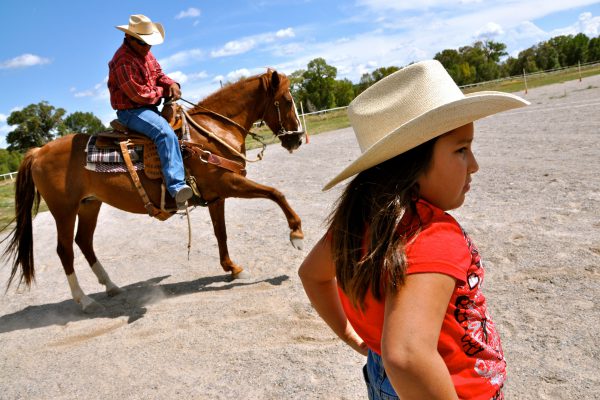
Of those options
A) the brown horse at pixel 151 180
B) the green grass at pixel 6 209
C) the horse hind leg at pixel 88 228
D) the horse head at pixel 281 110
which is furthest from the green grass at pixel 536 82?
the horse hind leg at pixel 88 228

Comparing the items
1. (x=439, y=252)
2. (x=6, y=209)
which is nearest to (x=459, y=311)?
(x=439, y=252)

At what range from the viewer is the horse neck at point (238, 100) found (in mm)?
5641

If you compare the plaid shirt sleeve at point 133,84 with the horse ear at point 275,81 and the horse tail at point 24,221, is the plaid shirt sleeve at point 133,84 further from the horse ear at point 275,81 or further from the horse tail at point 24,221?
the horse tail at point 24,221

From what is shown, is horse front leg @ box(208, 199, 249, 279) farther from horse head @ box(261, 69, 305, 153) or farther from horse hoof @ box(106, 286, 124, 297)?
horse hoof @ box(106, 286, 124, 297)

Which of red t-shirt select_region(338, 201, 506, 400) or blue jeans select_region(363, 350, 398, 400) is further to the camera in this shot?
blue jeans select_region(363, 350, 398, 400)

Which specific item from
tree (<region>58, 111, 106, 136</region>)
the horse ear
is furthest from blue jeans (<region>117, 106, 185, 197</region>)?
tree (<region>58, 111, 106, 136</region>)

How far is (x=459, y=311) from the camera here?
123 cm

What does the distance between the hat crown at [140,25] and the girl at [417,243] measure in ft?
13.4

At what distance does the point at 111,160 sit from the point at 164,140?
75 cm

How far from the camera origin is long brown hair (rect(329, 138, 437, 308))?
1.17 meters

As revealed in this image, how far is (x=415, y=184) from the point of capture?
1280mm

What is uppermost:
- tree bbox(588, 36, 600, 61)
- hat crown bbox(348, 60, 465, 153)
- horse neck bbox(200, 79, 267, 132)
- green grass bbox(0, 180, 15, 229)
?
tree bbox(588, 36, 600, 61)

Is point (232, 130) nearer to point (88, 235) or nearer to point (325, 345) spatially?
point (88, 235)

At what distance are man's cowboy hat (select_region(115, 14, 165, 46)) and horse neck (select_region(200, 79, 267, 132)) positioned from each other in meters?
1.01
